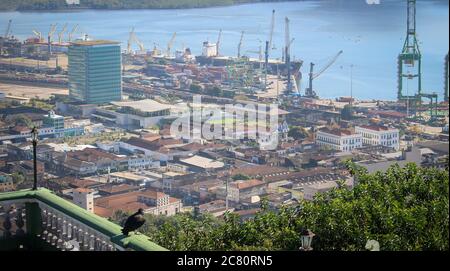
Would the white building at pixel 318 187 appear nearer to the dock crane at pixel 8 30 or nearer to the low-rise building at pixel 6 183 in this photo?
the low-rise building at pixel 6 183

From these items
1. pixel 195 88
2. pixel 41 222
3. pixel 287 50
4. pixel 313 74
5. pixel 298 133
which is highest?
pixel 287 50

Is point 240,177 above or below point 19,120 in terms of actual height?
below

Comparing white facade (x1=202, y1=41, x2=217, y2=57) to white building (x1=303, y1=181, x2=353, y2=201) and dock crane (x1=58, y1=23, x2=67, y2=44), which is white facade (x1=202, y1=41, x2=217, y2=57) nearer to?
dock crane (x1=58, y1=23, x2=67, y2=44)

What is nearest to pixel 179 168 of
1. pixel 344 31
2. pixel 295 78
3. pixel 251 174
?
pixel 251 174

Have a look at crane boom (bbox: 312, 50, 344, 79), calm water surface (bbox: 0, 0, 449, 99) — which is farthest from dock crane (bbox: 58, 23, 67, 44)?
crane boom (bbox: 312, 50, 344, 79)

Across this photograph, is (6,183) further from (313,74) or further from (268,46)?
(268,46)

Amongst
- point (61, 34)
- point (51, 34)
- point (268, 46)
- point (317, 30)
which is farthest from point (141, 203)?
→ point (268, 46)

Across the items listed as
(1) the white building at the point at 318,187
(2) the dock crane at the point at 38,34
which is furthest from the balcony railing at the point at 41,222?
(2) the dock crane at the point at 38,34
